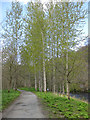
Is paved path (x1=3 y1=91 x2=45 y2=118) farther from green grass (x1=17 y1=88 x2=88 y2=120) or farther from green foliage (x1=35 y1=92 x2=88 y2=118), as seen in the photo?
green foliage (x1=35 y1=92 x2=88 y2=118)

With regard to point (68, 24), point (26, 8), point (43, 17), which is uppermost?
point (26, 8)

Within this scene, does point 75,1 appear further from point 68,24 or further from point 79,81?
point 79,81

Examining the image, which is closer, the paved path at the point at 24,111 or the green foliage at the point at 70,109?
the paved path at the point at 24,111

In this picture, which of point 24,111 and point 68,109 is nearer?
point 24,111

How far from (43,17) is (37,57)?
3.60m

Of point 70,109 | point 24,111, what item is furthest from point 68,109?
point 24,111

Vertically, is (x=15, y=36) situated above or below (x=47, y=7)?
below

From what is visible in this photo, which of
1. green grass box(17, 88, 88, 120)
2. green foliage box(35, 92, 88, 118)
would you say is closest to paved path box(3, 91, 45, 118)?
green grass box(17, 88, 88, 120)

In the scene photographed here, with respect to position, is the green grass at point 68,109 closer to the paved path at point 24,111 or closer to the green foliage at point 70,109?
the green foliage at point 70,109

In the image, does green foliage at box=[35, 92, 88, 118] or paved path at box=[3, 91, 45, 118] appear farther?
green foliage at box=[35, 92, 88, 118]

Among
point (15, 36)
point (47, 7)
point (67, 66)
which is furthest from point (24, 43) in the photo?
point (67, 66)

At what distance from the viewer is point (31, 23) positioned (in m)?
11.4

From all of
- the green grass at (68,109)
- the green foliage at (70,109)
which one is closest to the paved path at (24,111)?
the green grass at (68,109)

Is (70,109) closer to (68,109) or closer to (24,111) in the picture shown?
(68,109)
